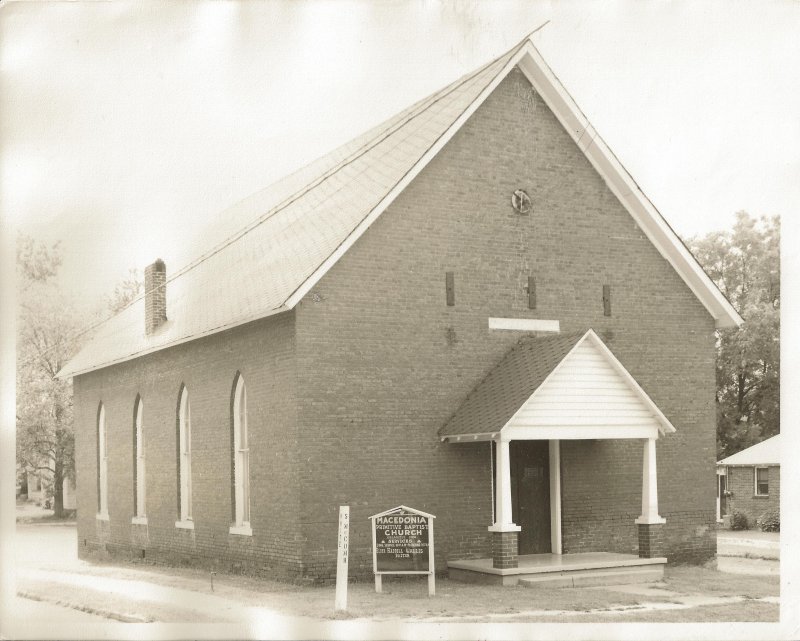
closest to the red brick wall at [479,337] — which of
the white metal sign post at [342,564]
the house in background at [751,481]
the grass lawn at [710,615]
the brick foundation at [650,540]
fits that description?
the house in background at [751,481]

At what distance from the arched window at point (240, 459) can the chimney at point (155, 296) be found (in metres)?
1.79

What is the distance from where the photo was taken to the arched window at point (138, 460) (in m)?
22.0

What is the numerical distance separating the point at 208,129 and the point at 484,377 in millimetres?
6362

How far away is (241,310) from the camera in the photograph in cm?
1891

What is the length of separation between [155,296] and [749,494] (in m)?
9.74

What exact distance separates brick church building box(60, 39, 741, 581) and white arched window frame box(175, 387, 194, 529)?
4cm

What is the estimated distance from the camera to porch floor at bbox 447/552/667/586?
60.7ft

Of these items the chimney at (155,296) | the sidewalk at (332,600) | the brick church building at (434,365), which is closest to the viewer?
the sidewalk at (332,600)

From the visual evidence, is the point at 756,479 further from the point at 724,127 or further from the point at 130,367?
the point at 130,367

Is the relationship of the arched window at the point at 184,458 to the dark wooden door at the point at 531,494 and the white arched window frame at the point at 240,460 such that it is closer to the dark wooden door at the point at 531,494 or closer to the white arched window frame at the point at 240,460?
the white arched window frame at the point at 240,460

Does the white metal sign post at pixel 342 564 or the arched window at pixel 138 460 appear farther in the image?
the arched window at pixel 138 460

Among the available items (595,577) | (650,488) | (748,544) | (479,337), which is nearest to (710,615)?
(595,577)

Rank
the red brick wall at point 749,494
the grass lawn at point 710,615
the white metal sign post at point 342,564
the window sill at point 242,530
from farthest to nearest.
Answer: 1. the window sill at point 242,530
2. the red brick wall at point 749,494
3. the white metal sign post at point 342,564
4. the grass lawn at point 710,615

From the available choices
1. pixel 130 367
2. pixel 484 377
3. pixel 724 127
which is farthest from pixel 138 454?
pixel 724 127
